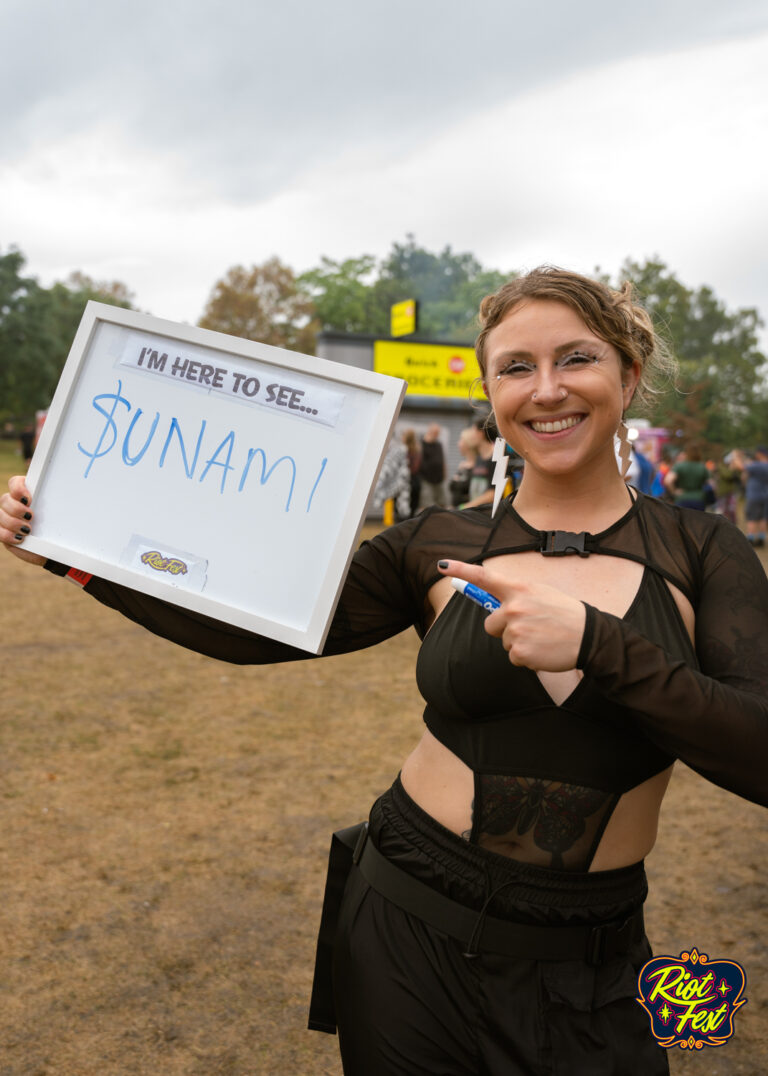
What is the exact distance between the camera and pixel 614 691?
1.49 metres

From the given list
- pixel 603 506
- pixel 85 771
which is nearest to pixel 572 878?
pixel 603 506

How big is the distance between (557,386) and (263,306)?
2627 inches

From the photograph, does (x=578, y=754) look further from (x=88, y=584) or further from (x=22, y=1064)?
(x=22, y=1064)

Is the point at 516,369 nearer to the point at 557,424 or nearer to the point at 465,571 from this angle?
the point at 557,424

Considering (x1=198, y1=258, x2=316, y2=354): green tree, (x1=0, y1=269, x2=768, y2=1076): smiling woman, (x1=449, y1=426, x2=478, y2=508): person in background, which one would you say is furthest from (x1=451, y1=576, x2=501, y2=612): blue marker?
(x1=198, y1=258, x2=316, y2=354): green tree

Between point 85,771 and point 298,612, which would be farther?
point 85,771

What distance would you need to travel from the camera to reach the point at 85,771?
18.4 feet

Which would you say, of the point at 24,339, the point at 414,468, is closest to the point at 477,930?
the point at 414,468

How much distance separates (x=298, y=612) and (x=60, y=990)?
249 centimetres

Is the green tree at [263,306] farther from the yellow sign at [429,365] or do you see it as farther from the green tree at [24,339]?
the yellow sign at [429,365]

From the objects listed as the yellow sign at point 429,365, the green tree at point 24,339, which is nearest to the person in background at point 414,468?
the yellow sign at point 429,365

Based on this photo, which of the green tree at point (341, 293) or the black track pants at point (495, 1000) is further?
the green tree at point (341, 293)

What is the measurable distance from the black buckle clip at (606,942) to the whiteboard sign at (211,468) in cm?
72

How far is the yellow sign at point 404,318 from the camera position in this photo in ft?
70.3
